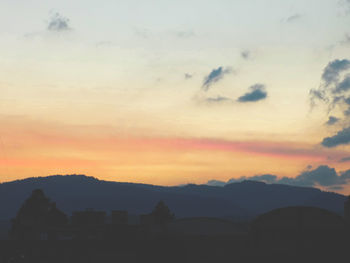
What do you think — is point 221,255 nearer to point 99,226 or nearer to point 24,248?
point 99,226

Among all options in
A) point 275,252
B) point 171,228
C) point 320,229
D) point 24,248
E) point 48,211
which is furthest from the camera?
point 48,211

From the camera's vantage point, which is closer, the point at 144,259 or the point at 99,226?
the point at 144,259

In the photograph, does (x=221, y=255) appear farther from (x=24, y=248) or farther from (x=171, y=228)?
(x=24, y=248)

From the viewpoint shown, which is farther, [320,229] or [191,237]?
[320,229]

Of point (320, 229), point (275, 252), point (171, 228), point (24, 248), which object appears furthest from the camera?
point (171, 228)

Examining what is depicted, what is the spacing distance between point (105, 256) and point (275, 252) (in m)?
19.7

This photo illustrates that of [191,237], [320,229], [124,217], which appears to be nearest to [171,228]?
[124,217]

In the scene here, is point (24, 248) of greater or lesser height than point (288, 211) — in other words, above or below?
below

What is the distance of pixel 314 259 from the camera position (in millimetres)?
53000

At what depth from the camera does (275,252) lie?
183 feet

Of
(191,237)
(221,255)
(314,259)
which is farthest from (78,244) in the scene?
(314,259)

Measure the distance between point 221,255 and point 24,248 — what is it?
2123 centimetres

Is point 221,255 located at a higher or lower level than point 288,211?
lower

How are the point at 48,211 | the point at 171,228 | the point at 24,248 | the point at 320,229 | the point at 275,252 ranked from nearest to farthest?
the point at 24,248 → the point at 275,252 → the point at 320,229 → the point at 171,228 → the point at 48,211
